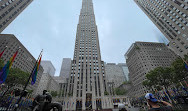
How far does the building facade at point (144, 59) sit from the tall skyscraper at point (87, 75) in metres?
33.9

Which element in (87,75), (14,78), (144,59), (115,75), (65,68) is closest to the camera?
(14,78)

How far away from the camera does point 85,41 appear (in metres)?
68.6

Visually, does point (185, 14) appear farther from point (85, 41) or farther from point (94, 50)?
point (85, 41)

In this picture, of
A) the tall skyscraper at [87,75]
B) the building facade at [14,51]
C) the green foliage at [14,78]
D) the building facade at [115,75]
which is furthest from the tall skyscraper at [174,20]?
the building facade at [14,51]

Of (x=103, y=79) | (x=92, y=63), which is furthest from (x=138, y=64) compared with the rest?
(x=92, y=63)

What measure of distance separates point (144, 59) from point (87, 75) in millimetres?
51564

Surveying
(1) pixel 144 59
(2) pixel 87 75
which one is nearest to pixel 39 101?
(2) pixel 87 75

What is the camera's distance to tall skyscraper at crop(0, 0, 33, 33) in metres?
42.8

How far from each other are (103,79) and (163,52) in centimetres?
6822

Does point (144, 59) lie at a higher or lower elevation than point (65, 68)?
lower

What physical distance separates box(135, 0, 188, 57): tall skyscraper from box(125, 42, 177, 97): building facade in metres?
24.8

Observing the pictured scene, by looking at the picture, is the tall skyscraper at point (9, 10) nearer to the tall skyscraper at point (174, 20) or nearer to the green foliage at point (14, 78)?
the green foliage at point (14, 78)

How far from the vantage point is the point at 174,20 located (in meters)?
46.3

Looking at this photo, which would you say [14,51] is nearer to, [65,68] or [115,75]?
[115,75]
